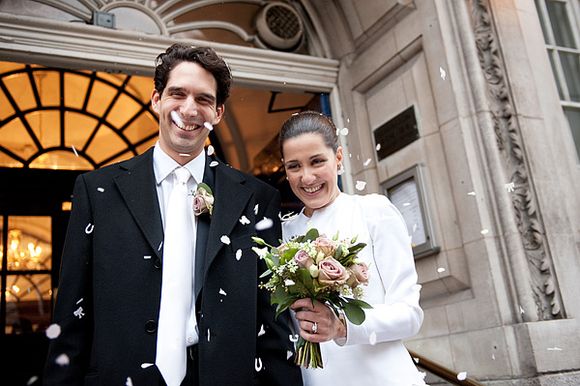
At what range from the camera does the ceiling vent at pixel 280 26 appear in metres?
5.66

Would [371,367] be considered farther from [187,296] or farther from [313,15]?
[313,15]

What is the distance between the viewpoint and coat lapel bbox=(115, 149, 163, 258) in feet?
7.29

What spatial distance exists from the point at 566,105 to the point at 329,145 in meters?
3.52

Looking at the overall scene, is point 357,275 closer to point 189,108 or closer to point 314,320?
point 314,320

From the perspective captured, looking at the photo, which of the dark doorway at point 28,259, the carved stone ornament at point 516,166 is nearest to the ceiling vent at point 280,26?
the carved stone ornament at point 516,166

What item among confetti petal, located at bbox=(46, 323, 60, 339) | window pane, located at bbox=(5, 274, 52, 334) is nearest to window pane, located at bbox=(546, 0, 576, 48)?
confetti petal, located at bbox=(46, 323, 60, 339)

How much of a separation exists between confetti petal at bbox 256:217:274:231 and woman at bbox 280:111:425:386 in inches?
5.8

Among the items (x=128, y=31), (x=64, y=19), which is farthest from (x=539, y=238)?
(x=64, y=19)

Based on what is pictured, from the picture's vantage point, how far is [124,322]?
2096 mm

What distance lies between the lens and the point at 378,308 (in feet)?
7.14

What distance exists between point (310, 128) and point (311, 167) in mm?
174

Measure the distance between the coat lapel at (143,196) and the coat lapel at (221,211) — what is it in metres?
0.17

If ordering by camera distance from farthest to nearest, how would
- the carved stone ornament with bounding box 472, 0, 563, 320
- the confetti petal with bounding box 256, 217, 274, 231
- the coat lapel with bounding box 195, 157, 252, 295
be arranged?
the carved stone ornament with bounding box 472, 0, 563, 320
the confetti petal with bounding box 256, 217, 274, 231
the coat lapel with bounding box 195, 157, 252, 295

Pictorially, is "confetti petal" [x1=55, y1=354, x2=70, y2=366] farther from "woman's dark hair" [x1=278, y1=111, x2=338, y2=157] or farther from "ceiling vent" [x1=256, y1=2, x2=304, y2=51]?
"ceiling vent" [x1=256, y1=2, x2=304, y2=51]
